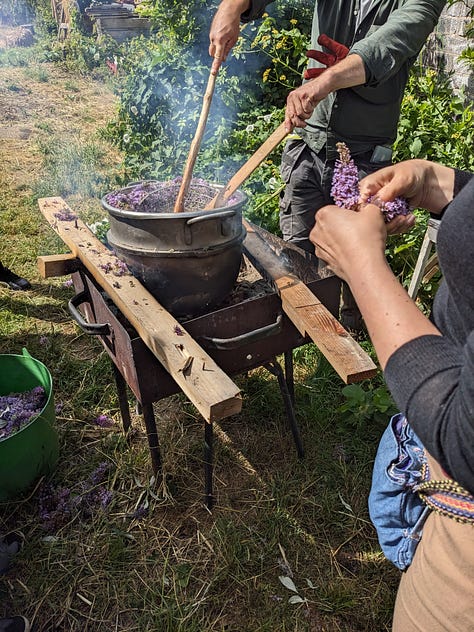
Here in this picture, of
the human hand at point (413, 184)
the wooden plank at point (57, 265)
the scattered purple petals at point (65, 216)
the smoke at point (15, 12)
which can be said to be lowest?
the wooden plank at point (57, 265)

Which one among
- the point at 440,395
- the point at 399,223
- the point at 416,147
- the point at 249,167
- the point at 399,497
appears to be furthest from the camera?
the point at 416,147

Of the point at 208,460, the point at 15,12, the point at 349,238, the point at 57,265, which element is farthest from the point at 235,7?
the point at 15,12

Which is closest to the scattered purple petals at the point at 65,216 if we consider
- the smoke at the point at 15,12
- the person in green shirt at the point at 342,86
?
the person in green shirt at the point at 342,86

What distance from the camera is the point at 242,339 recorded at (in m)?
2.01

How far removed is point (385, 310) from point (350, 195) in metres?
0.58

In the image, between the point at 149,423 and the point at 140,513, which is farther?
the point at 140,513

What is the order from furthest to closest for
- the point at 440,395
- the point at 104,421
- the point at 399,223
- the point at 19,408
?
the point at 104,421 → the point at 19,408 → the point at 399,223 → the point at 440,395

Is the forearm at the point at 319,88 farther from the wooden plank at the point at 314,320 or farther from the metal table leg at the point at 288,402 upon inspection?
the metal table leg at the point at 288,402

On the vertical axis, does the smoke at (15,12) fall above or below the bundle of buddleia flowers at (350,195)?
above

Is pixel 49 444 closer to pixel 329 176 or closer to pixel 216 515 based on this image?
pixel 216 515

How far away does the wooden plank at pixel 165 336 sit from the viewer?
162 cm

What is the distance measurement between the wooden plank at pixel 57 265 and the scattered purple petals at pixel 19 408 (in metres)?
0.77

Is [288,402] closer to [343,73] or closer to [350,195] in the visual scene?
[350,195]

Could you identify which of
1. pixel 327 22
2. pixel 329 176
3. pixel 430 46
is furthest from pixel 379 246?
pixel 430 46
